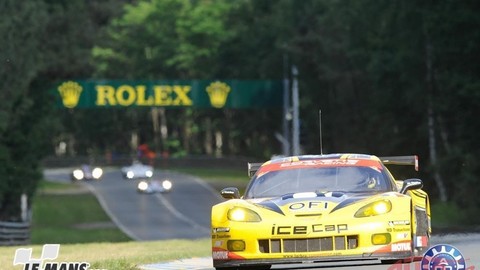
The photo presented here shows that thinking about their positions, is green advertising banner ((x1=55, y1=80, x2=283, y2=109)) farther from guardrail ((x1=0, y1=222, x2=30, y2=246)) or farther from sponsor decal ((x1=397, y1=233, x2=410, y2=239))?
sponsor decal ((x1=397, y1=233, x2=410, y2=239))

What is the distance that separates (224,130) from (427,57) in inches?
2849

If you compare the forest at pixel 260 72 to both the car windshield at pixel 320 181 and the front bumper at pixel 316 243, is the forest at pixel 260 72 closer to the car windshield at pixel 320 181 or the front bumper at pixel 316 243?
the car windshield at pixel 320 181

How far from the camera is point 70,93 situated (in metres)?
80.5

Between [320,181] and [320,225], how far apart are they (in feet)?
5.05

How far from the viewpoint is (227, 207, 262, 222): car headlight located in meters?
15.2

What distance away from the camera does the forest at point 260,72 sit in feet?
196

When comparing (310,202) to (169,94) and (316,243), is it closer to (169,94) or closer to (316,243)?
(316,243)

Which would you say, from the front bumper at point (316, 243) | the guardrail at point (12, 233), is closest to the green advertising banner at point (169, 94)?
the guardrail at point (12, 233)

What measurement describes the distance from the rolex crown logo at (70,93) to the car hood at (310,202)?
214ft

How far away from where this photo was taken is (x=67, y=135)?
522 feet

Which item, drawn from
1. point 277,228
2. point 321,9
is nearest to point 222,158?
point 321,9

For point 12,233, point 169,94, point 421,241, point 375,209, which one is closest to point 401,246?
point 375,209

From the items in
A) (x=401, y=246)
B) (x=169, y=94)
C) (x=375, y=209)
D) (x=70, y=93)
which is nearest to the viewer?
(x=401, y=246)

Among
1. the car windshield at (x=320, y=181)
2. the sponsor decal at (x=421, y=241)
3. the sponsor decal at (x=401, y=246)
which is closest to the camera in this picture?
the sponsor decal at (x=401, y=246)
